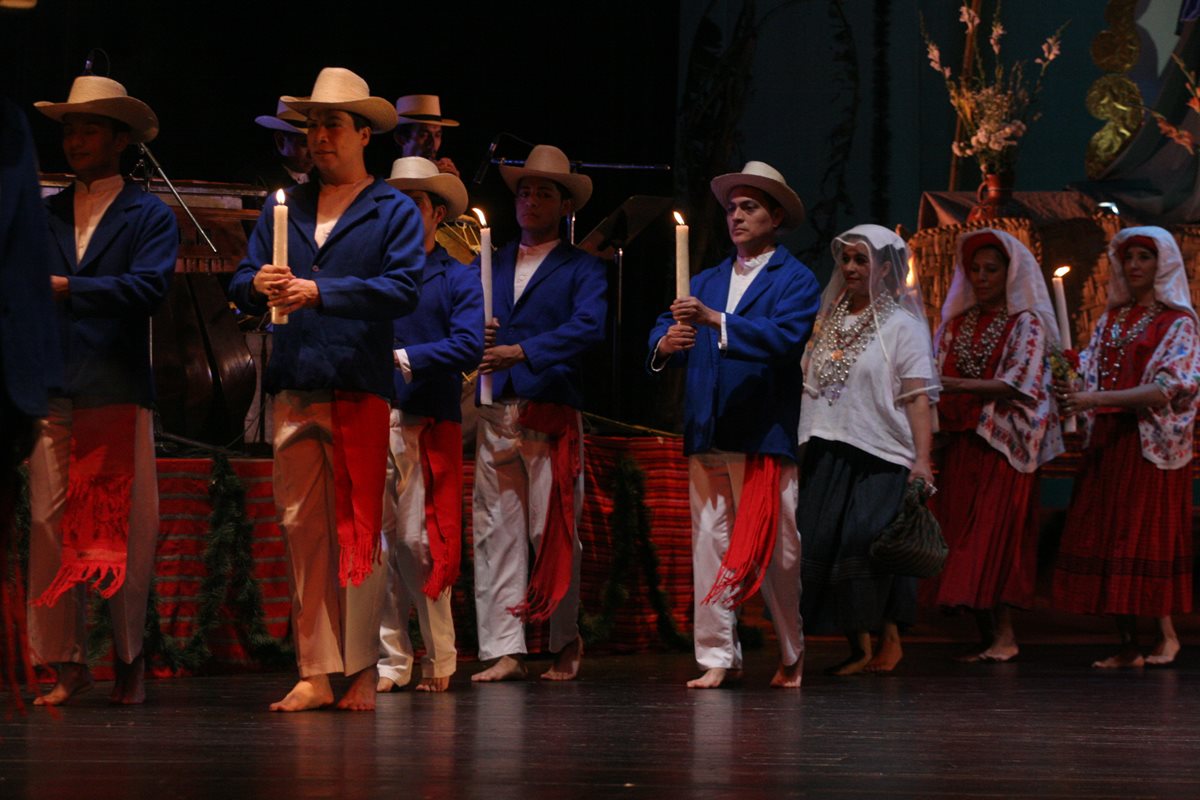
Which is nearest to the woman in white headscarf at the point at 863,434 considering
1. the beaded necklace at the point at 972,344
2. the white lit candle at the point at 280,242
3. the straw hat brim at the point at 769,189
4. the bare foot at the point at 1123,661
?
the straw hat brim at the point at 769,189

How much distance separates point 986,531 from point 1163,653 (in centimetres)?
82

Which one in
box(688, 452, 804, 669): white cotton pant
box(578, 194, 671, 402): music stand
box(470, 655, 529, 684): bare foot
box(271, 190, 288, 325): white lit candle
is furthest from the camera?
box(578, 194, 671, 402): music stand

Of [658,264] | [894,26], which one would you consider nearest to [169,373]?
[658,264]

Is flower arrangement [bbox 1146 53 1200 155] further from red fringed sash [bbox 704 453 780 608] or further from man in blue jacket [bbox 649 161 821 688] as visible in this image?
red fringed sash [bbox 704 453 780 608]

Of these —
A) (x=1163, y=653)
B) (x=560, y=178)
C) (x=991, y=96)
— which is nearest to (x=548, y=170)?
(x=560, y=178)

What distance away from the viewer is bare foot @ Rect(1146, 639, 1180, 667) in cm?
651

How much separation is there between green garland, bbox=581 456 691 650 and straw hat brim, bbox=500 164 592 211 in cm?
135

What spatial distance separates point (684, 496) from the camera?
7.01m

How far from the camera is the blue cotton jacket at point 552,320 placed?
5.65 m

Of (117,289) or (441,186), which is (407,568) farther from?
(117,289)

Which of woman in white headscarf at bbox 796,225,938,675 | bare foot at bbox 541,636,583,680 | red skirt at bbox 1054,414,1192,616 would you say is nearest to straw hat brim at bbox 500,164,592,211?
woman in white headscarf at bbox 796,225,938,675

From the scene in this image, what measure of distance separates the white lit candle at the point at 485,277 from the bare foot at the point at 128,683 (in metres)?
1.45

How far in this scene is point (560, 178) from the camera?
5.85 metres

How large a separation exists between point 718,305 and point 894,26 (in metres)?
4.62
